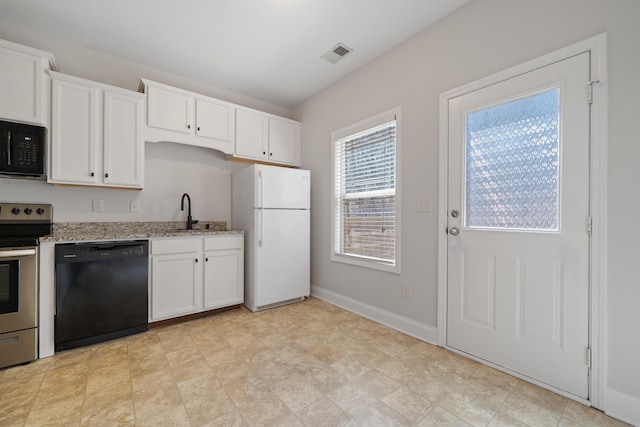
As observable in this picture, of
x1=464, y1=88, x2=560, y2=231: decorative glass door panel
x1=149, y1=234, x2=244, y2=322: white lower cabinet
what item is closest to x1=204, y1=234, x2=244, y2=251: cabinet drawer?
x1=149, y1=234, x2=244, y2=322: white lower cabinet

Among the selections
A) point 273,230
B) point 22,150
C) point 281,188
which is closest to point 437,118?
point 281,188

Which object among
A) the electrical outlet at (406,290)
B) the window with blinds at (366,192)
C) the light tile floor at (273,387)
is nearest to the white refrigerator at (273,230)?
the window with blinds at (366,192)

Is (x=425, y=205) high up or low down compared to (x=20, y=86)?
down

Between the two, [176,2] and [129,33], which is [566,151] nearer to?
[176,2]

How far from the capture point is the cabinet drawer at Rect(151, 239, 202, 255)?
2588mm

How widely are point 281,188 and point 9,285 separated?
2326 mm

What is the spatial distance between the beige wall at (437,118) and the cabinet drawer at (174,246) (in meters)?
1.49

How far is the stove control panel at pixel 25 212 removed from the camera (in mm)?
2311

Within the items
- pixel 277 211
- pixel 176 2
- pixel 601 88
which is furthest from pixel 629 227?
pixel 176 2

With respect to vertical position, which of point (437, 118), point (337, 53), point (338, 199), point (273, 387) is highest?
point (337, 53)

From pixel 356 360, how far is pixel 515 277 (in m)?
1.25

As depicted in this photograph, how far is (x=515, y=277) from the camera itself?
1840 millimetres

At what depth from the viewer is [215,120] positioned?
3125mm

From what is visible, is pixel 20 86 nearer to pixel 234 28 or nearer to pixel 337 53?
pixel 234 28
